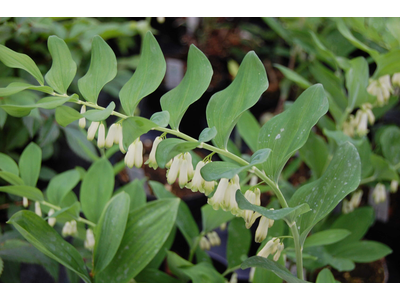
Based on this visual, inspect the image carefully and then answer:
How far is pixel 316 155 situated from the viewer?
0.85m

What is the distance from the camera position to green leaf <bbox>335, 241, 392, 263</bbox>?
0.82 meters

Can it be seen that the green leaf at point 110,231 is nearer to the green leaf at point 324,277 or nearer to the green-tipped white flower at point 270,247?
the green-tipped white flower at point 270,247

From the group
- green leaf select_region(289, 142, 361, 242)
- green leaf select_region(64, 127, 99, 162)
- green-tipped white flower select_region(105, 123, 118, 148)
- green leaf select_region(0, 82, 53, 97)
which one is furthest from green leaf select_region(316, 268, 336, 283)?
green leaf select_region(64, 127, 99, 162)

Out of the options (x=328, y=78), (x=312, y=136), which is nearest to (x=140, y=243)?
(x=312, y=136)

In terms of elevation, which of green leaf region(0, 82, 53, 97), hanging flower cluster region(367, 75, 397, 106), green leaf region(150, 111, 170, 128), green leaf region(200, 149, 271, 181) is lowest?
green leaf region(200, 149, 271, 181)

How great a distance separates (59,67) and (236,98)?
26 centimetres

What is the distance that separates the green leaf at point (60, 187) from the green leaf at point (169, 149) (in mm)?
382

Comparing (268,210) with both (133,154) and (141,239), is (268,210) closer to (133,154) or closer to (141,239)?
(133,154)

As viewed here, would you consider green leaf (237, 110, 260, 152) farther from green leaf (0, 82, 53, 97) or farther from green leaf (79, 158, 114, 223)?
green leaf (0, 82, 53, 97)

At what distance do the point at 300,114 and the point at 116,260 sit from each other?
1.42 ft

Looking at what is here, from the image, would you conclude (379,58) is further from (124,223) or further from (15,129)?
(15,129)

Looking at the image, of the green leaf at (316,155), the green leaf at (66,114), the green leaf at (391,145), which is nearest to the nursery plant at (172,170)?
the green leaf at (66,114)

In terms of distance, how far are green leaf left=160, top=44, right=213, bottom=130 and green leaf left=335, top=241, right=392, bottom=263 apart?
0.61 meters
